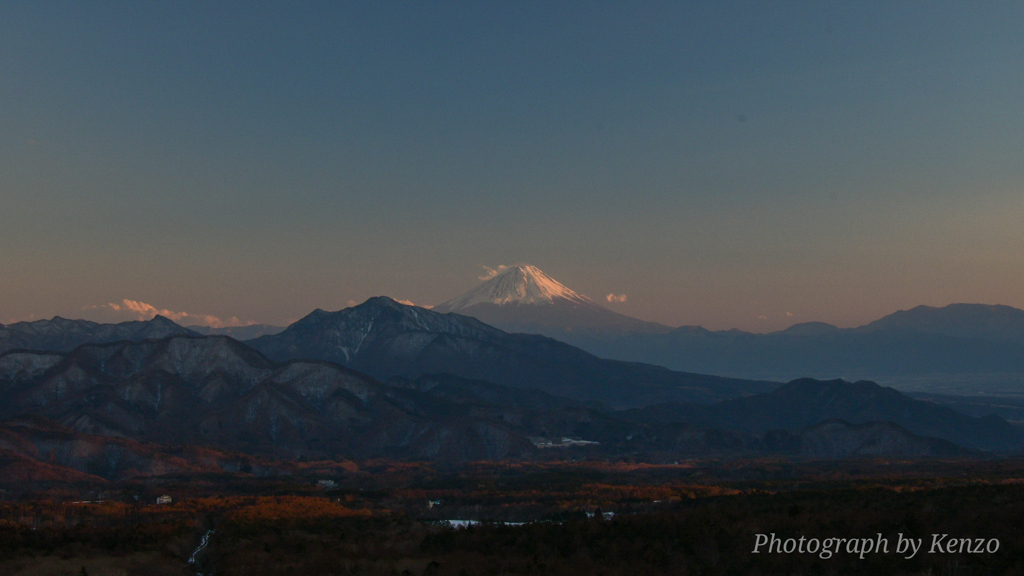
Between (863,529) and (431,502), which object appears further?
(431,502)

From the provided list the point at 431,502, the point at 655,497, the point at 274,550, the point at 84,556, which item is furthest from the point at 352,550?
the point at 431,502

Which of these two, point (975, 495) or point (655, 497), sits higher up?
point (975, 495)

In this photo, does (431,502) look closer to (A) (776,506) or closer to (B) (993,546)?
(A) (776,506)

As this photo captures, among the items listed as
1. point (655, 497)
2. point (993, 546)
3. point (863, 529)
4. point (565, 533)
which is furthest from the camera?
point (655, 497)

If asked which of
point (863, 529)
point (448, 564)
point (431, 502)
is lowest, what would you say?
point (431, 502)

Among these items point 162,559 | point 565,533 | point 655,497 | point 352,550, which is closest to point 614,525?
point 565,533

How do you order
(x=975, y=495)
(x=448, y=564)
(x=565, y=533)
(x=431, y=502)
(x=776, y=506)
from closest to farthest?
(x=448, y=564) < (x=975, y=495) < (x=565, y=533) < (x=776, y=506) < (x=431, y=502)

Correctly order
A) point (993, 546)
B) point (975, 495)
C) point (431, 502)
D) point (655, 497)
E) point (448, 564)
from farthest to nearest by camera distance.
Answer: point (431, 502)
point (655, 497)
point (975, 495)
point (448, 564)
point (993, 546)

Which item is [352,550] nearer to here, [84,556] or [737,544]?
[84,556]

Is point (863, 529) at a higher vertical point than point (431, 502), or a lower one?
higher
